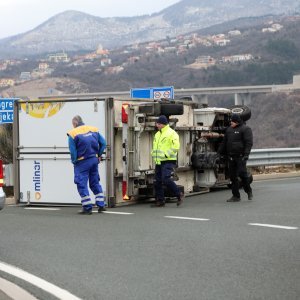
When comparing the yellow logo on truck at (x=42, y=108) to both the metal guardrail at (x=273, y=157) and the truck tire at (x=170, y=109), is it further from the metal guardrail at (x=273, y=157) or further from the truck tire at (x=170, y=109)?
the metal guardrail at (x=273, y=157)

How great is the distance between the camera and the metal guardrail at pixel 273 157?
67.9ft

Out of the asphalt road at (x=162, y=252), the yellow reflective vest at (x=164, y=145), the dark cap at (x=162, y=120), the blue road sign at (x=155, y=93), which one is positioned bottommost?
the asphalt road at (x=162, y=252)

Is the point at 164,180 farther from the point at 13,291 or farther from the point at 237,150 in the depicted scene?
the point at 13,291

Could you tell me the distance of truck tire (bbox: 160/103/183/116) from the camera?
13523 mm

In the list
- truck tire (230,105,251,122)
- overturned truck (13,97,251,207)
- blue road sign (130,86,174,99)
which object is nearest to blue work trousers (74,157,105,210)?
overturned truck (13,97,251,207)

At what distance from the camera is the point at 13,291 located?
20.9 feet

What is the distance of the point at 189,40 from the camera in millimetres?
191750

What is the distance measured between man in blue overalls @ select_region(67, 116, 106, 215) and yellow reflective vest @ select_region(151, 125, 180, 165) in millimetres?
1167

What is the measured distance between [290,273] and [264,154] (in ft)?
47.1

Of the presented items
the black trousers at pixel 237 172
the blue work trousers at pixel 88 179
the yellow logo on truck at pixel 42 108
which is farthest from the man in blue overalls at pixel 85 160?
the black trousers at pixel 237 172

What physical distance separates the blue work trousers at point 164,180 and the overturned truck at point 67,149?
0.55 meters

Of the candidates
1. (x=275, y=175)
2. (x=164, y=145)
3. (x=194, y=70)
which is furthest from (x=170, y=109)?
(x=194, y=70)

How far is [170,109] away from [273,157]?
846 cm

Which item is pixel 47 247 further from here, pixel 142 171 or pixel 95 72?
pixel 95 72
